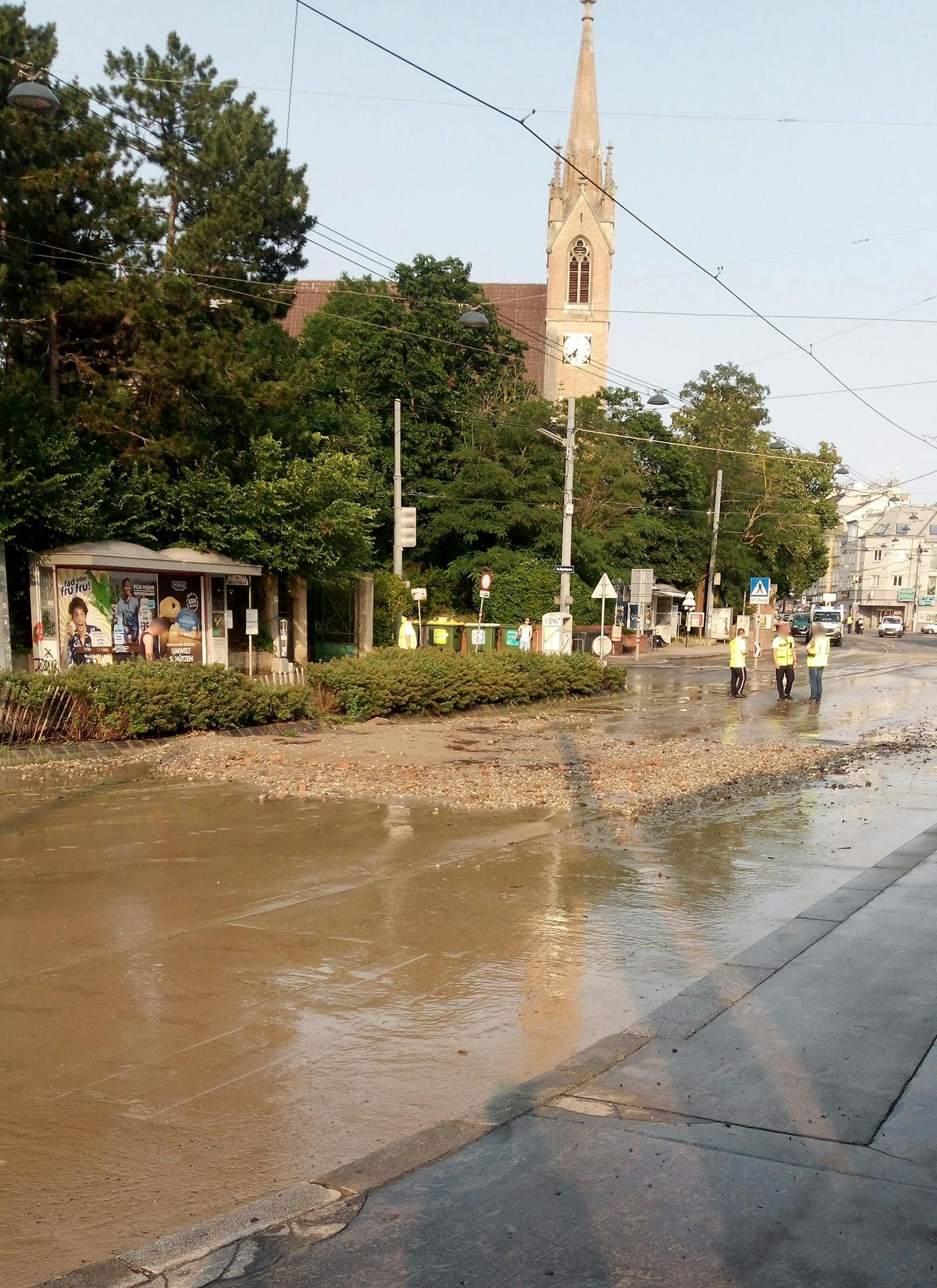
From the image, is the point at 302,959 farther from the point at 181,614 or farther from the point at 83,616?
the point at 181,614

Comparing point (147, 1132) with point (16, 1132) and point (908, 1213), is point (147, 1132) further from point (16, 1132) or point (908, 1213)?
point (908, 1213)

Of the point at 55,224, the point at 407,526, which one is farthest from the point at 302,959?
the point at 407,526

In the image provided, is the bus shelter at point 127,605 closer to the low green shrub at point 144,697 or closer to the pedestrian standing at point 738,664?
the low green shrub at point 144,697

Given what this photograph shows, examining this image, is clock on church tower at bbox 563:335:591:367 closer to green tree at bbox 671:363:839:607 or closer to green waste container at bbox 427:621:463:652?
green tree at bbox 671:363:839:607

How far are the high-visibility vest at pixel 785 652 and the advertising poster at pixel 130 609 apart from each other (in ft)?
45.9

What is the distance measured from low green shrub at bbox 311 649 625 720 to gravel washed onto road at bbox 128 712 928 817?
644 millimetres

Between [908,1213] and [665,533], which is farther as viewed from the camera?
[665,533]

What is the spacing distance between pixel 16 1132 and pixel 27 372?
18719mm

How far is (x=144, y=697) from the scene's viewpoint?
1560 centimetres

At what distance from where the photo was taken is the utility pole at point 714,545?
5716 cm

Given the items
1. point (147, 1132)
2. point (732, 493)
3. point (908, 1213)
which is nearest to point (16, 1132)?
point (147, 1132)

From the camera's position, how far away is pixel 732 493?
61562 millimetres

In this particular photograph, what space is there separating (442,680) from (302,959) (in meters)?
13.8

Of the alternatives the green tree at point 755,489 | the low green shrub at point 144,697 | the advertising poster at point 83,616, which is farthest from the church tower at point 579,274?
the low green shrub at point 144,697
